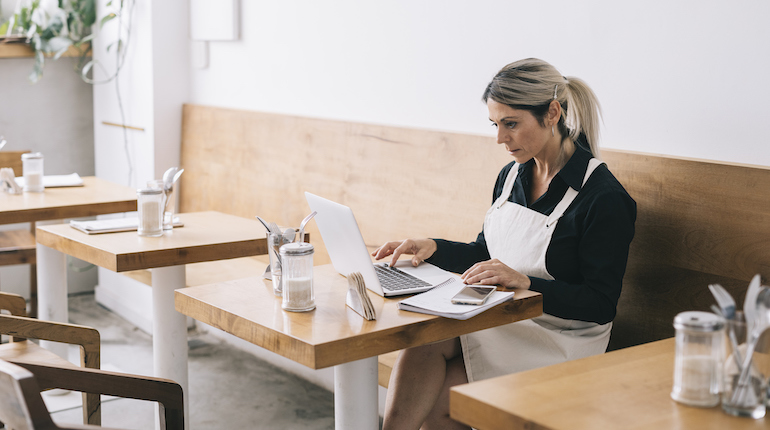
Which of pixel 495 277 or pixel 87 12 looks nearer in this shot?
pixel 495 277

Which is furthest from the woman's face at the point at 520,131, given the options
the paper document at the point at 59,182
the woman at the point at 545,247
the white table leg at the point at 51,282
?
the paper document at the point at 59,182

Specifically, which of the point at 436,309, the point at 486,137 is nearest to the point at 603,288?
the point at 436,309

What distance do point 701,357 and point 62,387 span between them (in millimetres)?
1170

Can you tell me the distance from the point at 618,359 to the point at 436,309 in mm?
376

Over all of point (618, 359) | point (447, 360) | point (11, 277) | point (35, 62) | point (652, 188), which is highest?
point (35, 62)

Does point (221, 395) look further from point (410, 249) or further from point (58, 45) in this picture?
point (58, 45)

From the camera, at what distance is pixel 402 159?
9.81 feet

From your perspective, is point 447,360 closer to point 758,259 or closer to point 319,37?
point 758,259

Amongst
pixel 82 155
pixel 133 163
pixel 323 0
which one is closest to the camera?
pixel 323 0

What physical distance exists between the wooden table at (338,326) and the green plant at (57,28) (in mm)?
2941

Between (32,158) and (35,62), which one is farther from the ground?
(35,62)

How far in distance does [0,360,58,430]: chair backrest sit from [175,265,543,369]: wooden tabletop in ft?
1.43

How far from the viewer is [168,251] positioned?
7.59ft

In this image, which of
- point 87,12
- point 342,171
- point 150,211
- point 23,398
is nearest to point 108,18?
point 87,12
